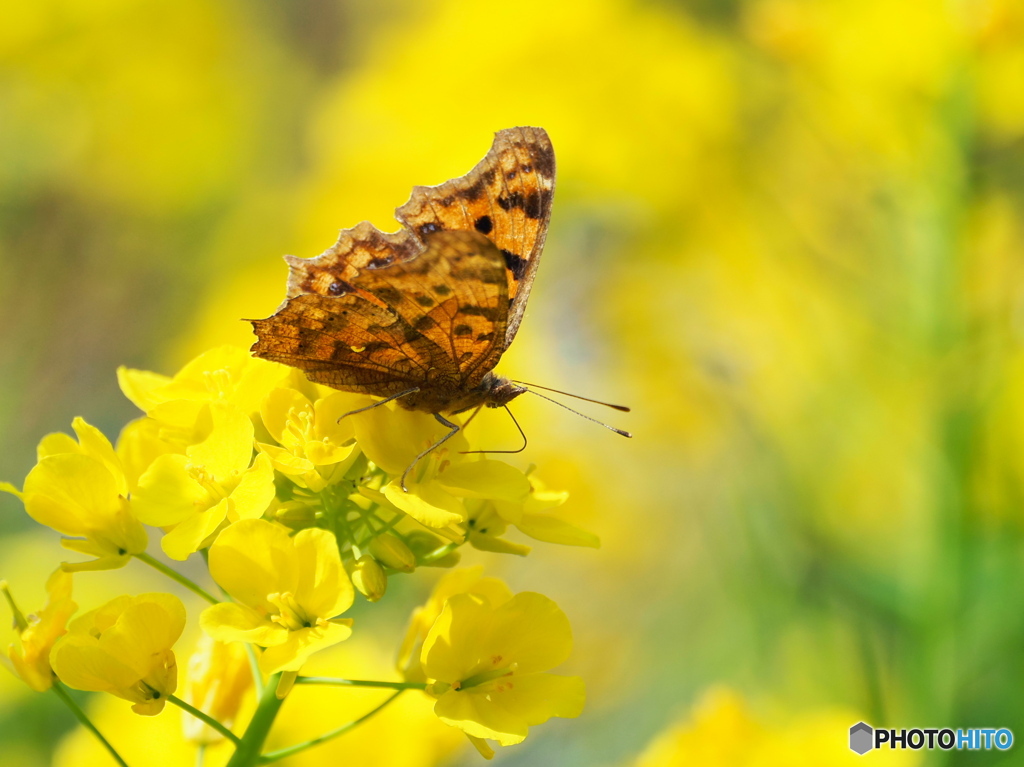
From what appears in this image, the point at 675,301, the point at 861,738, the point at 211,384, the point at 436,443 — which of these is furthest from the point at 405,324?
the point at 675,301

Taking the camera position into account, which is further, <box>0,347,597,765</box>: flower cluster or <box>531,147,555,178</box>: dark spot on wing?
<box>531,147,555,178</box>: dark spot on wing

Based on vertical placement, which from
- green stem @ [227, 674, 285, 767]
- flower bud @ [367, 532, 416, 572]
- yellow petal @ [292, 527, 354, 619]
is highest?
flower bud @ [367, 532, 416, 572]

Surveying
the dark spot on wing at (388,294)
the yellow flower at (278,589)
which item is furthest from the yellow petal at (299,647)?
the dark spot on wing at (388,294)

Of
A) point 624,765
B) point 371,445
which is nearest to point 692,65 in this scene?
point 624,765

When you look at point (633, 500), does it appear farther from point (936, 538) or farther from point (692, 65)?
point (692, 65)

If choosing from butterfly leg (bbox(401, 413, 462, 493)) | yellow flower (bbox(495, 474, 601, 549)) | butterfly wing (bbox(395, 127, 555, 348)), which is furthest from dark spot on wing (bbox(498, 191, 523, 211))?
yellow flower (bbox(495, 474, 601, 549))

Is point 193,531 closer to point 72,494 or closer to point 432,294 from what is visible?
point 72,494

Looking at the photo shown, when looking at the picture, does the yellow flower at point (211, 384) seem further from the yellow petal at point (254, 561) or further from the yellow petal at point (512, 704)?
the yellow petal at point (512, 704)

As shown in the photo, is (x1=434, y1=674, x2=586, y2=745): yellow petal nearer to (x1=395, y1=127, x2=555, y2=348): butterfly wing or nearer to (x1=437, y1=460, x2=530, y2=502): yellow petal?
(x1=437, y1=460, x2=530, y2=502): yellow petal
